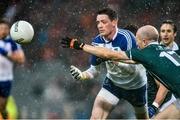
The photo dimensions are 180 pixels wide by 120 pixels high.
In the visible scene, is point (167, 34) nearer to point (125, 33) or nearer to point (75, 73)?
point (125, 33)

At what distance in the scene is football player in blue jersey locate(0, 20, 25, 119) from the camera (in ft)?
29.5

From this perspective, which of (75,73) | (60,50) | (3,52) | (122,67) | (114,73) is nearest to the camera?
(75,73)

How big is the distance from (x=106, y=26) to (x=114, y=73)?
594mm

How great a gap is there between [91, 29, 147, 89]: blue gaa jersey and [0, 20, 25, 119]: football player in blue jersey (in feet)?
4.20

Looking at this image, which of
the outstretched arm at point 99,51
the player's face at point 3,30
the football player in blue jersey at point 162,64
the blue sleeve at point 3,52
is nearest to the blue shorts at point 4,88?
the blue sleeve at point 3,52

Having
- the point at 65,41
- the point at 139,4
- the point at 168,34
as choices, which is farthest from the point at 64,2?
the point at 65,41

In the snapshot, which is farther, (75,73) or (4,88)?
(4,88)

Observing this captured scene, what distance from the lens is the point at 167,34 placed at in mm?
8914

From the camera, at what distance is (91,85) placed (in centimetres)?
1285

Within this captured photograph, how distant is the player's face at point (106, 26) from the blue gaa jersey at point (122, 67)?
6 cm

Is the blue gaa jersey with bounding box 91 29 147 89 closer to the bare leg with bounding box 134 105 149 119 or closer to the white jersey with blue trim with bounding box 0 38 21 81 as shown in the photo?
the bare leg with bounding box 134 105 149 119

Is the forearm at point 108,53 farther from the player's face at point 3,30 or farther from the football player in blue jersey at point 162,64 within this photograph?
the player's face at point 3,30

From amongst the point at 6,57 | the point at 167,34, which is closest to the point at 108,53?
the point at 167,34

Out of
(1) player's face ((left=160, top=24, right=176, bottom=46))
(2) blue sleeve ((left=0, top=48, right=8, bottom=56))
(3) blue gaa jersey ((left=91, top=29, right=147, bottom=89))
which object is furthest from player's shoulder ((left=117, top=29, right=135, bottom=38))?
(2) blue sleeve ((left=0, top=48, right=8, bottom=56))
